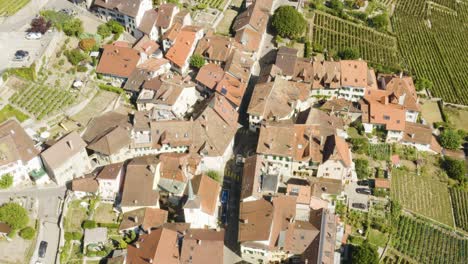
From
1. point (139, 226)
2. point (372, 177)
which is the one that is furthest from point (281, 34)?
point (139, 226)

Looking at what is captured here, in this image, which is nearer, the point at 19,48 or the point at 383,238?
the point at 383,238

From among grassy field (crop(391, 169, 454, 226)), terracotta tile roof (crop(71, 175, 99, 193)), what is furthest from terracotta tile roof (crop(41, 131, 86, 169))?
grassy field (crop(391, 169, 454, 226))

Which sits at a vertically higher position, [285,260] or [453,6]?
[453,6]

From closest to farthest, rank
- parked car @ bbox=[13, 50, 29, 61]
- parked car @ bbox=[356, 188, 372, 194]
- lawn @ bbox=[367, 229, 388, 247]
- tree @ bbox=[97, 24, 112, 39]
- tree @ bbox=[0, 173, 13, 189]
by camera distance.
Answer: tree @ bbox=[0, 173, 13, 189]
lawn @ bbox=[367, 229, 388, 247]
parked car @ bbox=[356, 188, 372, 194]
parked car @ bbox=[13, 50, 29, 61]
tree @ bbox=[97, 24, 112, 39]

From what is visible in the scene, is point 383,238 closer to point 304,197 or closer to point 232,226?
point 304,197

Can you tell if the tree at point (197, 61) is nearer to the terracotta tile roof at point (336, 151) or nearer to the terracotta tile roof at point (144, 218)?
the terracotta tile roof at point (336, 151)

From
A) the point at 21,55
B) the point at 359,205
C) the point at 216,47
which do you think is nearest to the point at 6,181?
the point at 21,55

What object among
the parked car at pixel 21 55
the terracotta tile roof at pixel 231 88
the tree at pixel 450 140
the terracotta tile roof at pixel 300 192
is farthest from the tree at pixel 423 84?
the parked car at pixel 21 55

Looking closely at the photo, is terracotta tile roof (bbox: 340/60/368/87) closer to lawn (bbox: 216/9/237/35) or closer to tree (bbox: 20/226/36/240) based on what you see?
lawn (bbox: 216/9/237/35)
